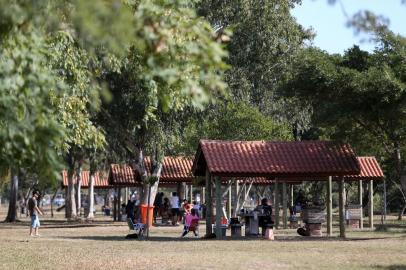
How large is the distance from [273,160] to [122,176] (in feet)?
74.5

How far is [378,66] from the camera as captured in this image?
30.9 meters

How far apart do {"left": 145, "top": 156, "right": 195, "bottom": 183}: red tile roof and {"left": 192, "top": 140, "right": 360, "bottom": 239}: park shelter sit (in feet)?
52.0

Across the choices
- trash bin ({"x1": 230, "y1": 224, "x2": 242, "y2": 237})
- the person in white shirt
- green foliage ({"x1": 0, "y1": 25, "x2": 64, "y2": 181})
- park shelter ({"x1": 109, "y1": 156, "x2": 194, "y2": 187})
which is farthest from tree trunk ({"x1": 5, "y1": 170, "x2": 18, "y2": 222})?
green foliage ({"x1": 0, "y1": 25, "x2": 64, "y2": 181})

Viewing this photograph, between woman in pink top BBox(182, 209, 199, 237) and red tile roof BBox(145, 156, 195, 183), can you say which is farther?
red tile roof BBox(145, 156, 195, 183)

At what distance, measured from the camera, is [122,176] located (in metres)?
52.7

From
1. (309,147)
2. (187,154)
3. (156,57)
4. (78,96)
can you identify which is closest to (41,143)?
(156,57)

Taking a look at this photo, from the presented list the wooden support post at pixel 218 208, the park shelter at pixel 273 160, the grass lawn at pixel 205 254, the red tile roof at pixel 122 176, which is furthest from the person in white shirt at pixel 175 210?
the grass lawn at pixel 205 254

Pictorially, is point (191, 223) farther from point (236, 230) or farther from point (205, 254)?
point (205, 254)

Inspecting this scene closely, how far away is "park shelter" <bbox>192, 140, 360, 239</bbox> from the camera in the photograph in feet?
99.9

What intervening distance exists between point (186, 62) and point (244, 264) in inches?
433

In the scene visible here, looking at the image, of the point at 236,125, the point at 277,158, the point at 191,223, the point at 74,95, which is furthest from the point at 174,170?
the point at 74,95

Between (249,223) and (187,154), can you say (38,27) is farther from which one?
(187,154)

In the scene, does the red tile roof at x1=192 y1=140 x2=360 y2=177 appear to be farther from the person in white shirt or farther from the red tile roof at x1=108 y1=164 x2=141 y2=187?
the red tile roof at x1=108 y1=164 x2=141 y2=187

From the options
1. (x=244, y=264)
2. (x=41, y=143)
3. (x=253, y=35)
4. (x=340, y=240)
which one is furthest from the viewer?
(x=253, y=35)
